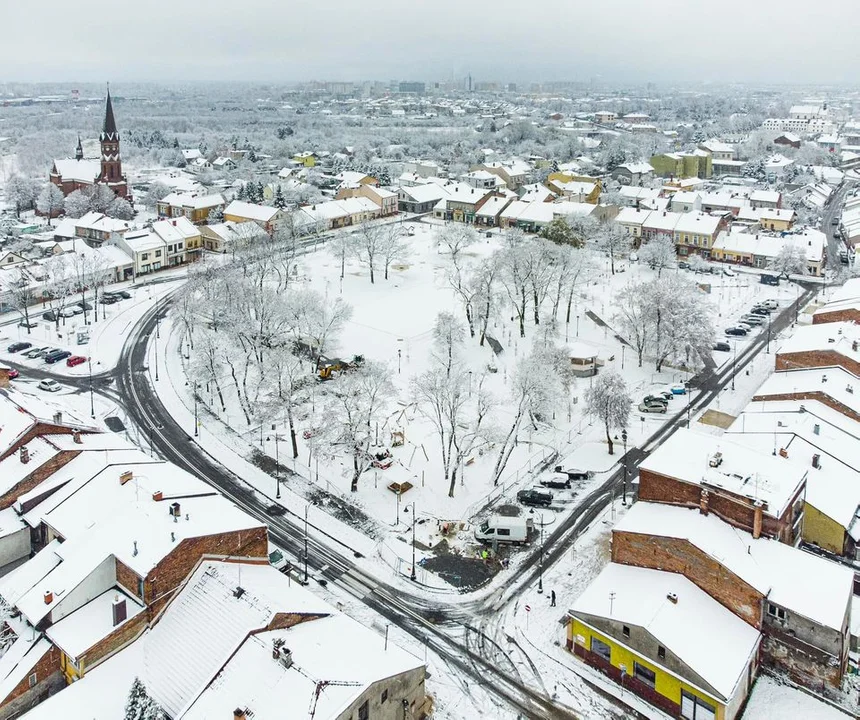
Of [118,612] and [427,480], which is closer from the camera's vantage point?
[118,612]

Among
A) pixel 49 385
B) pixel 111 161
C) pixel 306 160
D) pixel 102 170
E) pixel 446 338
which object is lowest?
pixel 49 385

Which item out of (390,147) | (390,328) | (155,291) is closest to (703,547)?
(390,328)

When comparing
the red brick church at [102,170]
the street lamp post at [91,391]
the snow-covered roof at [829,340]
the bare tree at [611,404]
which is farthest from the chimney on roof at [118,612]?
the red brick church at [102,170]

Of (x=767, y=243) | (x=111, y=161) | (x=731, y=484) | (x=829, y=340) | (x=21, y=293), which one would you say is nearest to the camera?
(x=731, y=484)

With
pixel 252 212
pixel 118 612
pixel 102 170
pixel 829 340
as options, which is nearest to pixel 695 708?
pixel 118 612

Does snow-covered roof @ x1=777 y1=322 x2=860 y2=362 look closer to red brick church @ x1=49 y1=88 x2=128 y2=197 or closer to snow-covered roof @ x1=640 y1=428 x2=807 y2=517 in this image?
snow-covered roof @ x1=640 y1=428 x2=807 y2=517

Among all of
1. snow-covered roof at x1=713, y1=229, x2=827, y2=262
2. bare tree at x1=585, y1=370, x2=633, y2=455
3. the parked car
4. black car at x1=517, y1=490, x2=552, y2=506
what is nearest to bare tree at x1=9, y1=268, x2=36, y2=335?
the parked car

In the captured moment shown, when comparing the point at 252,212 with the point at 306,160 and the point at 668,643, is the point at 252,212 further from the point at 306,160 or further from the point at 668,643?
the point at 668,643

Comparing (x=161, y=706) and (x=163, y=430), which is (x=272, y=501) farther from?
(x=161, y=706)
